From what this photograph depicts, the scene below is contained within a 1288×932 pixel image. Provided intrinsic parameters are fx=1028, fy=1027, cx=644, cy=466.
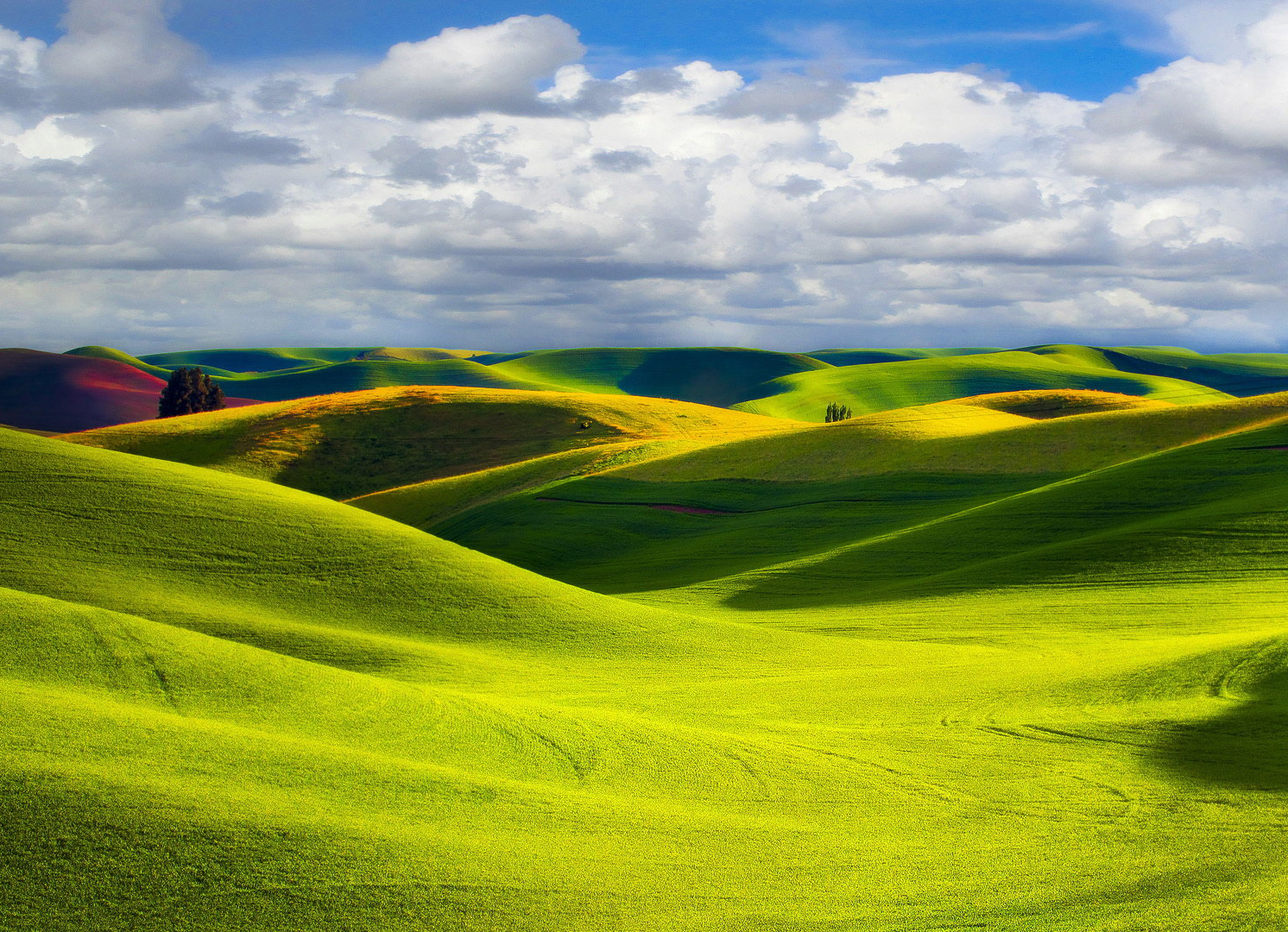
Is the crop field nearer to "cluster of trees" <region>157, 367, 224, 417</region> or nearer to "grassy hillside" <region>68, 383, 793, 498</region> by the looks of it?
"grassy hillside" <region>68, 383, 793, 498</region>

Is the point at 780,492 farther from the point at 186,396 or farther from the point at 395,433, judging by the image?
the point at 186,396

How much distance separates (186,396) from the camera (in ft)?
324

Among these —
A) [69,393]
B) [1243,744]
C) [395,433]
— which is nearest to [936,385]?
[395,433]

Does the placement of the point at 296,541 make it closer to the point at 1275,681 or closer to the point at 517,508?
the point at 1275,681

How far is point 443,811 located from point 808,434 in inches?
2033

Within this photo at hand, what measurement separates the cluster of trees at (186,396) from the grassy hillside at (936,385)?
292 feet

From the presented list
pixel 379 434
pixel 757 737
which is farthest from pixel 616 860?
pixel 379 434

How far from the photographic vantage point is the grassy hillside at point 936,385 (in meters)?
170

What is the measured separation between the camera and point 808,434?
60406 millimetres

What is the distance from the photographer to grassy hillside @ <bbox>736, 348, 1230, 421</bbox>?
170 metres

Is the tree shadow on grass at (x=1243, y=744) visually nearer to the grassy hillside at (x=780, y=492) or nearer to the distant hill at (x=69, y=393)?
the grassy hillside at (x=780, y=492)

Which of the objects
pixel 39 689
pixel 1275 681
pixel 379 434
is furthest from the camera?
pixel 379 434

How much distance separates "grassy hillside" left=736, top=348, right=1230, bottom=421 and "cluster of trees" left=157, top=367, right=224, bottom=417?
88951mm

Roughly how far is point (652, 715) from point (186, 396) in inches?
3712
